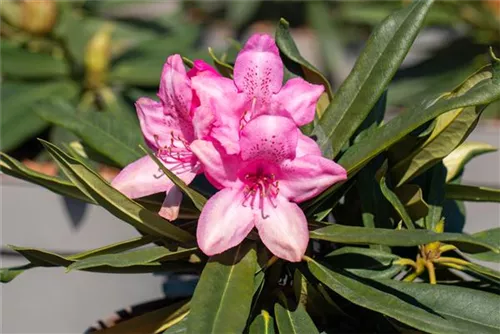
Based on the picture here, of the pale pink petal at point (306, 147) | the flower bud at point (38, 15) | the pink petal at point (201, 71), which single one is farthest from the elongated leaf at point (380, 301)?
the flower bud at point (38, 15)

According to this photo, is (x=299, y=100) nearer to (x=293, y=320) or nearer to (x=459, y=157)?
(x=293, y=320)

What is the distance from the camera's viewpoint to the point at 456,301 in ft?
2.74

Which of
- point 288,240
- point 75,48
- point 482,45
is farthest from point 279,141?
point 482,45

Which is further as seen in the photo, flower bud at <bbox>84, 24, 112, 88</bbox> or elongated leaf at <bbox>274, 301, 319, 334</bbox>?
flower bud at <bbox>84, 24, 112, 88</bbox>

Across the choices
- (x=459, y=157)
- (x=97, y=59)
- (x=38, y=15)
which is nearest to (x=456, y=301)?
(x=459, y=157)

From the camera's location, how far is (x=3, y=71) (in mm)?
2023

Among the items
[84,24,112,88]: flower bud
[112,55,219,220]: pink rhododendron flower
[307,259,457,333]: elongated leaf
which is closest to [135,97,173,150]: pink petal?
[112,55,219,220]: pink rhododendron flower

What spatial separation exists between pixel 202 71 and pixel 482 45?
2.07 meters

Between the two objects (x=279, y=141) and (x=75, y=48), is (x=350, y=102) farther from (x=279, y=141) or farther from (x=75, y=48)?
(x=75, y=48)

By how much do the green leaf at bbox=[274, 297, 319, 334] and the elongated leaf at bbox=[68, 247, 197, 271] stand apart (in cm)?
11

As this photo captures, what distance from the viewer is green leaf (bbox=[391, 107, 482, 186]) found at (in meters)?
0.89

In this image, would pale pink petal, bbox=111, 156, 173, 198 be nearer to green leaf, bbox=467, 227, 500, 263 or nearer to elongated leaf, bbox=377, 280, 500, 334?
elongated leaf, bbox=377, 280, 500, 334

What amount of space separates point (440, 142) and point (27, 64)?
1400 mm

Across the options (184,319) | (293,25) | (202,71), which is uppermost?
(293,25)
